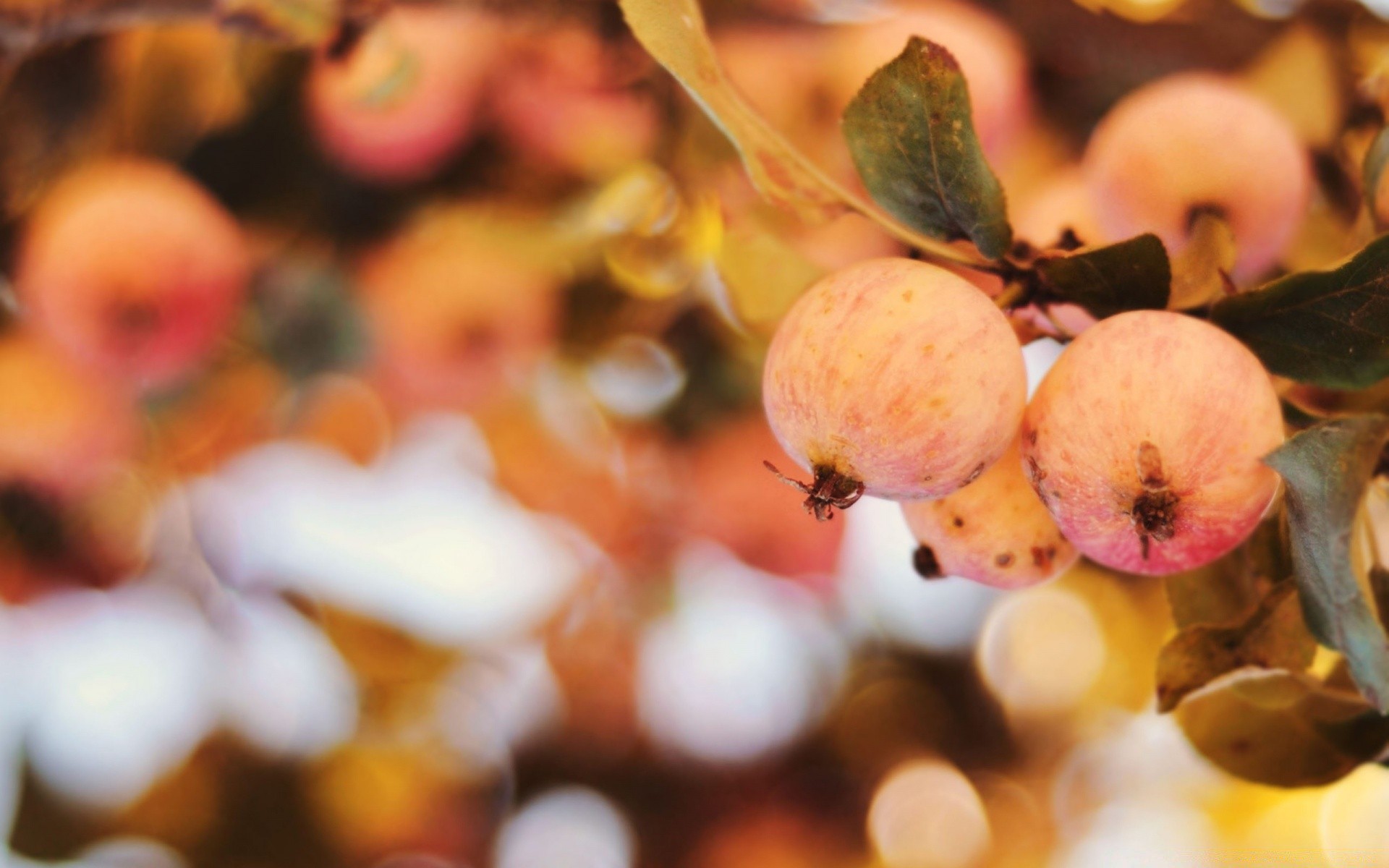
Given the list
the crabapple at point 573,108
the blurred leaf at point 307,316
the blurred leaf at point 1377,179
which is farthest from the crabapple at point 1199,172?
the blurred leaf at point 307,316

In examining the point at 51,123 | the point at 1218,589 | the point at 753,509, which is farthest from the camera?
the point at 753,509

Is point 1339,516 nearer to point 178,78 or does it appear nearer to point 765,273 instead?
point 765,273

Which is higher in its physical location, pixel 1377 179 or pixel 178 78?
pixel 1377 179

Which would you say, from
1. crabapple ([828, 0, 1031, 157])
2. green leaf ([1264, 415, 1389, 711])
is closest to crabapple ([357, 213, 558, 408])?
crabapple ([828, 0, 1031, 157])

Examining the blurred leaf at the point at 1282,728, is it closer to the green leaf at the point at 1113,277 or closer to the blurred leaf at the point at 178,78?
the green leaf at the point at 1113,277

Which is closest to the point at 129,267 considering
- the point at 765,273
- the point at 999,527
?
the point at 765,273

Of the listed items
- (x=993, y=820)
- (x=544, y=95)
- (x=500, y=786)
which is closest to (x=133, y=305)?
(x=544, y=95)
